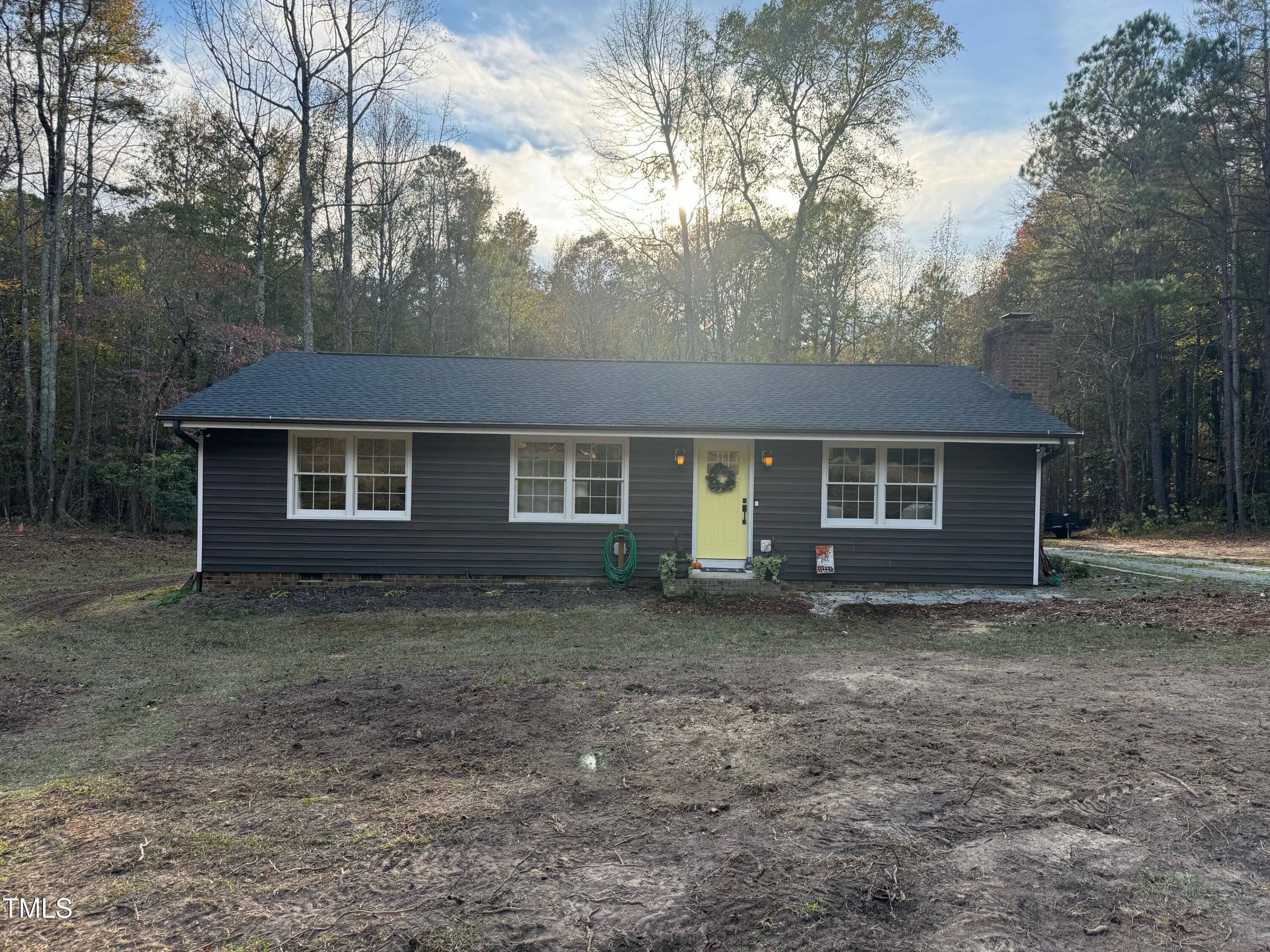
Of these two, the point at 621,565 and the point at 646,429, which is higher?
the point at 646,429

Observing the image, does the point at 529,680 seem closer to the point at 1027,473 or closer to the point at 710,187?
the point at 1027,473

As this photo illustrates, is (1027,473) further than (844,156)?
No

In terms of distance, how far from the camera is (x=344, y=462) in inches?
438

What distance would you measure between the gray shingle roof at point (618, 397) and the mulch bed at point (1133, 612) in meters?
2.46

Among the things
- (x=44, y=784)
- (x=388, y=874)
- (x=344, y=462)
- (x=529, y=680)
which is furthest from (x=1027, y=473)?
(x=44, y=784)

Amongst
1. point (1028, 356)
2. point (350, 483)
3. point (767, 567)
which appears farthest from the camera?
point (1028, 356)

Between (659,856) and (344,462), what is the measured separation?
9.32 metres

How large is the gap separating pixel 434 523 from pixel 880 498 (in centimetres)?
665

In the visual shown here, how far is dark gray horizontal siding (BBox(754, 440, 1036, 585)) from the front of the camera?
11.3 m

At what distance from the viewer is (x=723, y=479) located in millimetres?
11406

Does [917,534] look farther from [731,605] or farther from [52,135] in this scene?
[52,135]

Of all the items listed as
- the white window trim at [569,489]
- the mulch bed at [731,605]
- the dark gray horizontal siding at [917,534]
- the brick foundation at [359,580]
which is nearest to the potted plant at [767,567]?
the mulch bed at [731,605]

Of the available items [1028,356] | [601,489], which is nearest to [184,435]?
[601,489]

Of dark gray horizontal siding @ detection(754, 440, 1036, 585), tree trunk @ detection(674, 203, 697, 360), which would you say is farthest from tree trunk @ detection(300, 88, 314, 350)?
dark gray horizontal siding @ detection(754, 440, 1036, 585)
